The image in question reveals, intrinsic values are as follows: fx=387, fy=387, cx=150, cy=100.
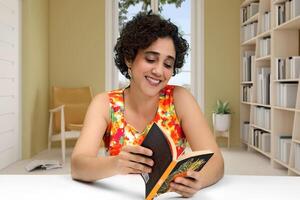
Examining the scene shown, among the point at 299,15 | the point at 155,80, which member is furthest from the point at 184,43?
the point at 299,15

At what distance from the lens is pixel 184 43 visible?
1.59m

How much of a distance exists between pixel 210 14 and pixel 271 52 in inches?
70.3

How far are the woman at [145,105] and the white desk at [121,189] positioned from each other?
71 mm

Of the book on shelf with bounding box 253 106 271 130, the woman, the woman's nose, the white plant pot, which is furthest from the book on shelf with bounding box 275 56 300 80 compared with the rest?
the woman's nose

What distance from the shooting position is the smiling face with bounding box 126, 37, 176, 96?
1.44 m

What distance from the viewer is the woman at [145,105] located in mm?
1394

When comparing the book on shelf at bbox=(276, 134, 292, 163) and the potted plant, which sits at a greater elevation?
the potted plant

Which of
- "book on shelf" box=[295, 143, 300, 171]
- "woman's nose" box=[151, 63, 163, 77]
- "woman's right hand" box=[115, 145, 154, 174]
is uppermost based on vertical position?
"woman's nose" box=[151, 63, 163, 77]

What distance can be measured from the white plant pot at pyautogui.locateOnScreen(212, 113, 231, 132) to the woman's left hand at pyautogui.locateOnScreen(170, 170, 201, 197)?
4.67 m

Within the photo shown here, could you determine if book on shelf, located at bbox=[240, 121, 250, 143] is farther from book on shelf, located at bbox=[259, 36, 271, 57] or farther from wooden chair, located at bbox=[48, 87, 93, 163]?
wooden chair, located at bbox=[48, 87, 93, 163]

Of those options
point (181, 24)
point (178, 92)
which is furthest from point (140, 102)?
point (181, 24)

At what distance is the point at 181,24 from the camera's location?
19.8ft

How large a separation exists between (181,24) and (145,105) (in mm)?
4631

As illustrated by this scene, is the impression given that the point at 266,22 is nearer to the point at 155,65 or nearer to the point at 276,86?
the point at 276,86
